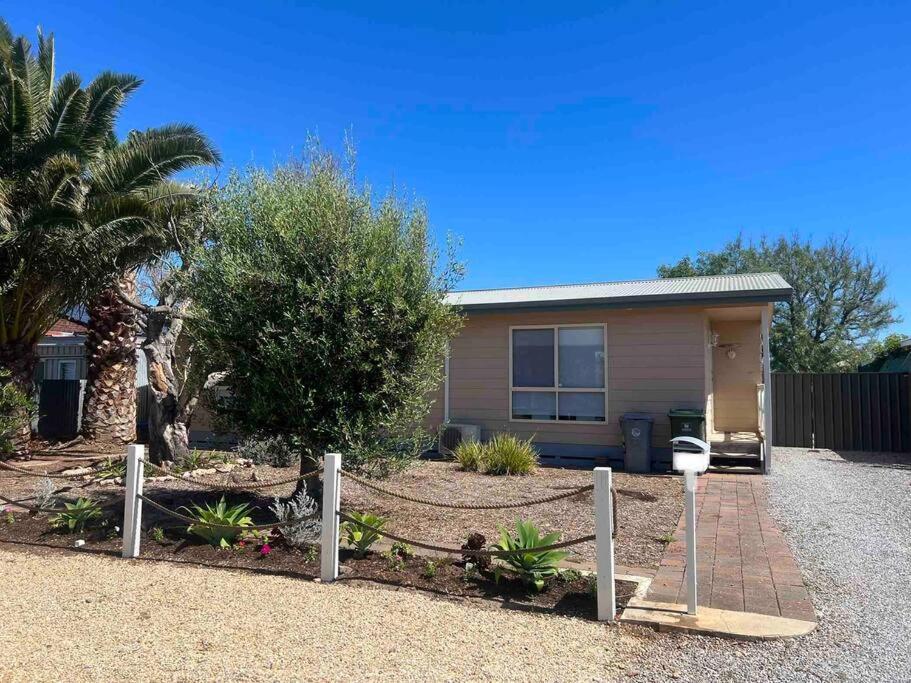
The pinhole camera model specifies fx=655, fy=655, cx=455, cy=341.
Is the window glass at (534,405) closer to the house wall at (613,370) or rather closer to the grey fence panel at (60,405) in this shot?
the house wall at (613,370)

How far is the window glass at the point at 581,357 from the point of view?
11812 mm

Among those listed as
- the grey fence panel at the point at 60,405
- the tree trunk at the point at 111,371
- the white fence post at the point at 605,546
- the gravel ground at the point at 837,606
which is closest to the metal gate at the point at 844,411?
the gravel ground at the point at 837,606

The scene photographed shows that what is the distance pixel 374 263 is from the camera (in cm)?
628

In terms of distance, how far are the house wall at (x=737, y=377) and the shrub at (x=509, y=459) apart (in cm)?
555

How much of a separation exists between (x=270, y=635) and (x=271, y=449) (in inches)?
115

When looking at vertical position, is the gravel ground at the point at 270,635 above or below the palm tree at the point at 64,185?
below

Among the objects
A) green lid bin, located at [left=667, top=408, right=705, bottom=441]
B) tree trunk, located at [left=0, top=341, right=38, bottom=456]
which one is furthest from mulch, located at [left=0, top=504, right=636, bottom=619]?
green lid bin, located at [left=667, top=408, right=705, bottom=441]

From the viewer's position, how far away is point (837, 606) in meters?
4.54

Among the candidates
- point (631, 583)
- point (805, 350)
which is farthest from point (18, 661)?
point (805, 350)

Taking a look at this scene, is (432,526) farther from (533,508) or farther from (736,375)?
(736,375)

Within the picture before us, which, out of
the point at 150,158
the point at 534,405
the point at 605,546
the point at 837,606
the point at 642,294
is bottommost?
the point at 837,606

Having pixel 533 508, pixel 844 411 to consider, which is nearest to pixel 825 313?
pixel 844 411

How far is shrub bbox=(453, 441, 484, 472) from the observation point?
10.8m

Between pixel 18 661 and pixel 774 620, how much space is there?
461cm
